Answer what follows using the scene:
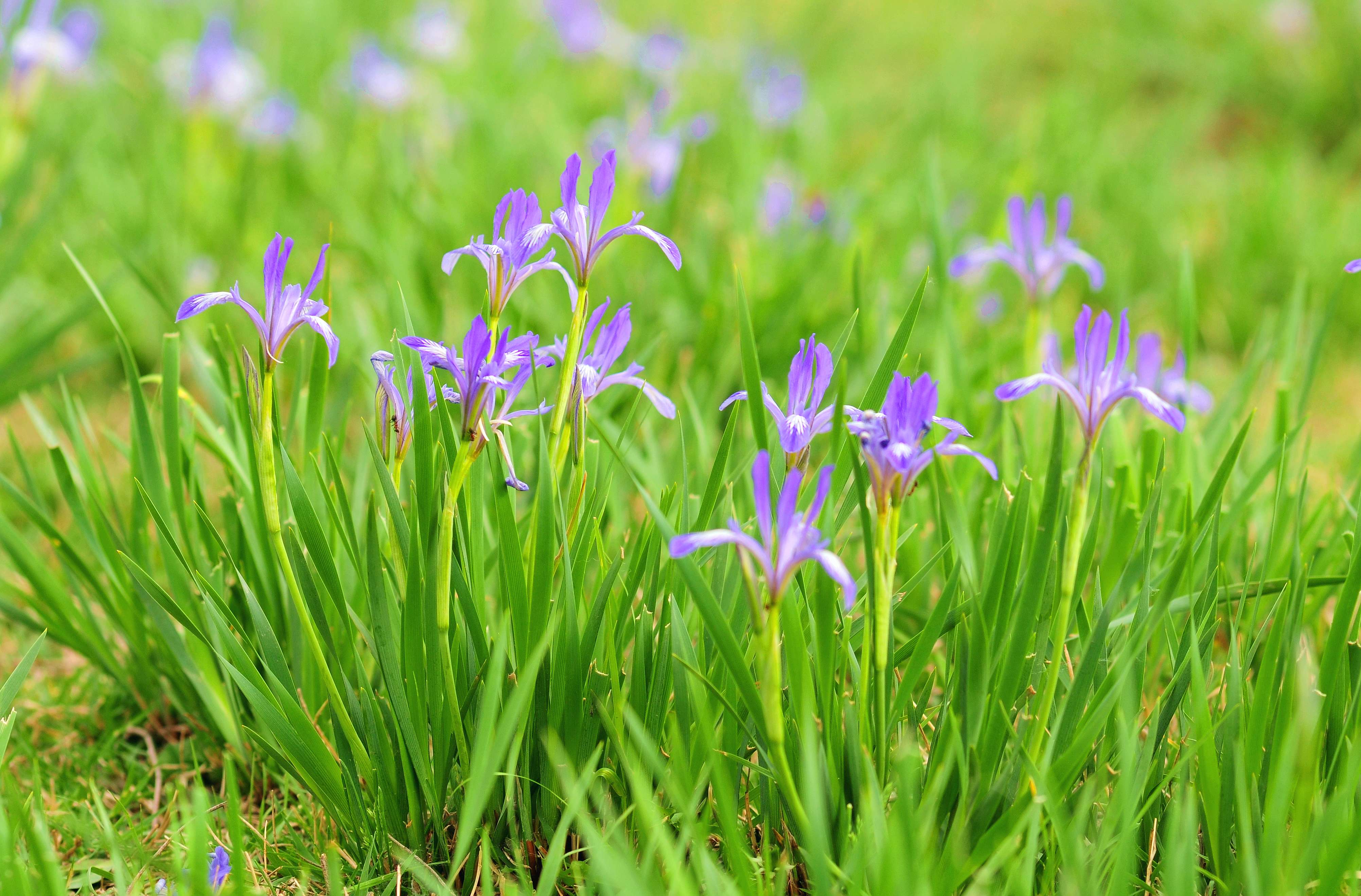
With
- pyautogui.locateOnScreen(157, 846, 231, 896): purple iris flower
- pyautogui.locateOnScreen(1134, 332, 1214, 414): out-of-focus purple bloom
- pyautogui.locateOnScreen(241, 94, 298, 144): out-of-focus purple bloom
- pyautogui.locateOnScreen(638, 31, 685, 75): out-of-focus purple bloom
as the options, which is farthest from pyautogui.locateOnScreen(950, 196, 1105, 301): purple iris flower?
pyautogui.locateOnScreen(241, 94, 298, 144): out-of-focus purple bloom

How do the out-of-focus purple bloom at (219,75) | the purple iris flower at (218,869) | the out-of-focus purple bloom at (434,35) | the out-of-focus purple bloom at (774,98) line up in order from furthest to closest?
1. the out-of-focus purple bloom at (434,35)
2. the out-of-focus purple bloom at (774,98)
3. the out-of-focus purple bloom at (219,75)
4. the purple iris flower at (218,869)

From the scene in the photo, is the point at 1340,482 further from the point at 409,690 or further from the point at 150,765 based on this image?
the point at 150,765

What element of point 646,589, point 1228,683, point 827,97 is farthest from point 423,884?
point 827,97

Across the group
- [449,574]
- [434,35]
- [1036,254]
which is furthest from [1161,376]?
[434,35]

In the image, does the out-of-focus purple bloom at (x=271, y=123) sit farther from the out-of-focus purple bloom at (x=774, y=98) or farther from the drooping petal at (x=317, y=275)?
the drooping petal at (x=317, y=275)

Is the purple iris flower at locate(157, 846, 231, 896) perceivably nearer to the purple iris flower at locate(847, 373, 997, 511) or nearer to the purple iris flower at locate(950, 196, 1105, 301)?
the purple iris flower at locate(847, 373, 997, 511)

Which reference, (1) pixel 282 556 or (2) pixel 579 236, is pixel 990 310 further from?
(1) pixel 282 556

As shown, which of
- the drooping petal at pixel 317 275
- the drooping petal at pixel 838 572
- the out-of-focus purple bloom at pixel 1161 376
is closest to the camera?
the drooping petal at pixel 838 572

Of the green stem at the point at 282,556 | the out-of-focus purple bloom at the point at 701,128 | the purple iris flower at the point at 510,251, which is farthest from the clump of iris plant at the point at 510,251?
the out-of-focus purple bloom at the point at 701,128
